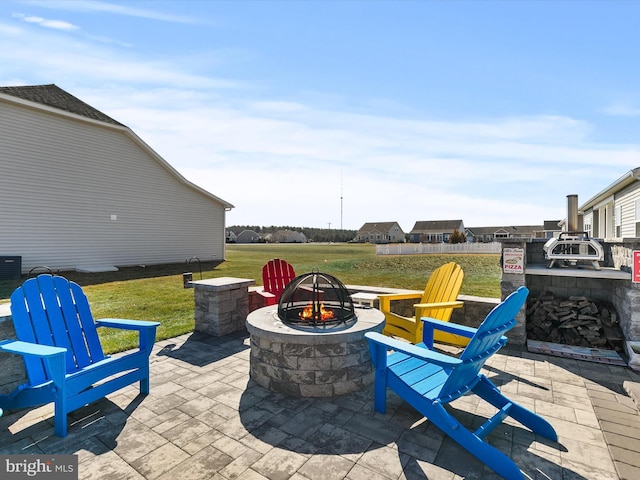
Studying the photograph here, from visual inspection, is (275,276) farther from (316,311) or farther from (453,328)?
(453,328)

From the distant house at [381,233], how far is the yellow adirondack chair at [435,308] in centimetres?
5110

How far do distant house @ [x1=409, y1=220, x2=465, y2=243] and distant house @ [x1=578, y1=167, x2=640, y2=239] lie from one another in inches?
1261

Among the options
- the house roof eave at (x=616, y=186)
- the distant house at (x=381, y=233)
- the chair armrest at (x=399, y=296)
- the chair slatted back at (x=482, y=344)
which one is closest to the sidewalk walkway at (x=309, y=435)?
the chair slatted back at (x=482, y=344)

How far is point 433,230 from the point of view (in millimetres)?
49312

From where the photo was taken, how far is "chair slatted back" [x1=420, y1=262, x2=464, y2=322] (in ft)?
13.1

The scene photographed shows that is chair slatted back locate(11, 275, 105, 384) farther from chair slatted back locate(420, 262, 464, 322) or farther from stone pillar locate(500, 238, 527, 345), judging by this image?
stone pillar locate(500, 238, 527, 345)

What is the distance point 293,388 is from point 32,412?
7.30 ft

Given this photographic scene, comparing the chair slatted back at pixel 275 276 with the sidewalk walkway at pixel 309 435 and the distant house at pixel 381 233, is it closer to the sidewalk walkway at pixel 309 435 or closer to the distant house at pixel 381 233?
the sidewalk walkway at pixel 309 435

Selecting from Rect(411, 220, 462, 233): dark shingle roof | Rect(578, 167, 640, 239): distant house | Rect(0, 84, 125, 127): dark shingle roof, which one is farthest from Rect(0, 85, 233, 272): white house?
Rect(411, 220, 462, 233): dark shingle roof

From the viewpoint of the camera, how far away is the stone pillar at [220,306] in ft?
15.7

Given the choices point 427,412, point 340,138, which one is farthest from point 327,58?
point 427,412

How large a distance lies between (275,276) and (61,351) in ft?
10.8

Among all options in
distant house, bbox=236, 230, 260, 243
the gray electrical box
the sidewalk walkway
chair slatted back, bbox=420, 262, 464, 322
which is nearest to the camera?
the sidewalk walkway

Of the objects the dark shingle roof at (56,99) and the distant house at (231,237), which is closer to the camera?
the dark shingle roof at (56,99)
